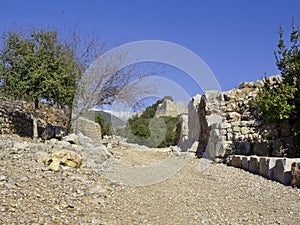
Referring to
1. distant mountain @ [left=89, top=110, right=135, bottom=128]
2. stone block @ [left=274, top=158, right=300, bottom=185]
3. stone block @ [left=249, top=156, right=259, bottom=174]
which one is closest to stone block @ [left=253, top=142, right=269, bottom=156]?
stone block @ [left=249, top=156, right=259, bottom=174]

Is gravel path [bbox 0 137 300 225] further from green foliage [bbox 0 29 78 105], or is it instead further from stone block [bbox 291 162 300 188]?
green foliage [bbox 0 29 78 105]

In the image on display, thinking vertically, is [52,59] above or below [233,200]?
above

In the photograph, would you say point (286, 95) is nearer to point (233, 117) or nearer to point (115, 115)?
point (233, 117)

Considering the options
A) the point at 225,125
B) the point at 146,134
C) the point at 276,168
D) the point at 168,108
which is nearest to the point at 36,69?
the point at 225,125

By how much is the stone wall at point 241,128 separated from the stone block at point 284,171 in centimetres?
309

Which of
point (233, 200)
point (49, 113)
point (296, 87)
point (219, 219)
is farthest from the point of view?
point (49, 113)

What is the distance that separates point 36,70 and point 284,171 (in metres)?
8.28

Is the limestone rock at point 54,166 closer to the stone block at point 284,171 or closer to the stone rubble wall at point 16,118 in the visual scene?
the stone block at point 284,171

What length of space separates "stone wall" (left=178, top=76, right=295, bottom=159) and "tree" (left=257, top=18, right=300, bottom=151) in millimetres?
510

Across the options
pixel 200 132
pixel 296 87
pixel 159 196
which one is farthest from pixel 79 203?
pixel 200 132

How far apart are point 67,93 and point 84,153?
11.0 ft

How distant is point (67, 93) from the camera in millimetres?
11375

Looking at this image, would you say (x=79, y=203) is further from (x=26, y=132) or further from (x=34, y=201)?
(x=26, y=132)

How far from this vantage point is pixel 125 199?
216 inches
